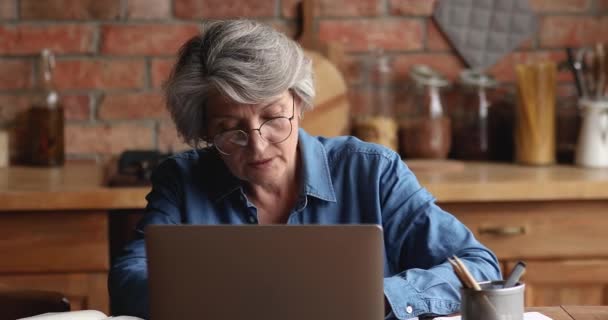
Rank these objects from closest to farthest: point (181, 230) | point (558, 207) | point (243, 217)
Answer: point (181, 230), point (243, 217), point (558, 207)

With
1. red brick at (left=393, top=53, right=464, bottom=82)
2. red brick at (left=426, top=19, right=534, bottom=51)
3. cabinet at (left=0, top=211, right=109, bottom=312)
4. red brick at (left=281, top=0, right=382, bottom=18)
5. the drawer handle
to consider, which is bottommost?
cabinet at (left=0, top=211, right=109, bottom=312)

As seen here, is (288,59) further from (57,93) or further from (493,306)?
(57,93)

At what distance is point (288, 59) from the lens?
1704mm

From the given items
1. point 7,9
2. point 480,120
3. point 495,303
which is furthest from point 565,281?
point 7,9

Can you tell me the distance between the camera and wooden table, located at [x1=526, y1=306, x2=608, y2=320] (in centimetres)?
151

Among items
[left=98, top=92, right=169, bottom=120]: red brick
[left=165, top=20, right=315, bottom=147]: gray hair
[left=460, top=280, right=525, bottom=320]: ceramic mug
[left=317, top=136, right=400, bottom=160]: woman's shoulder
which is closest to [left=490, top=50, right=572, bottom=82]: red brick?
[left=98, top=92, right=169, bottom=120]: red brick

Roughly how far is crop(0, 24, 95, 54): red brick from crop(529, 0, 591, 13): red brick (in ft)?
4.56

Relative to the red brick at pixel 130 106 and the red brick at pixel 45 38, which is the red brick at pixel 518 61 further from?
the red brick at pixel 45 38

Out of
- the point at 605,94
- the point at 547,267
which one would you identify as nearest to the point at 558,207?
the point at 547,267

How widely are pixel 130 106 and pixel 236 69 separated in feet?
4.22

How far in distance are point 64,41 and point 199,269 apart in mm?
1812

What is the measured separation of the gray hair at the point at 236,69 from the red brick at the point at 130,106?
1.11 meters

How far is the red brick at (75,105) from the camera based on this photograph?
9.35ft

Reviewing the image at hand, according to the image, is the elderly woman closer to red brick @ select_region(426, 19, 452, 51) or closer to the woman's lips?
the woman's lips
